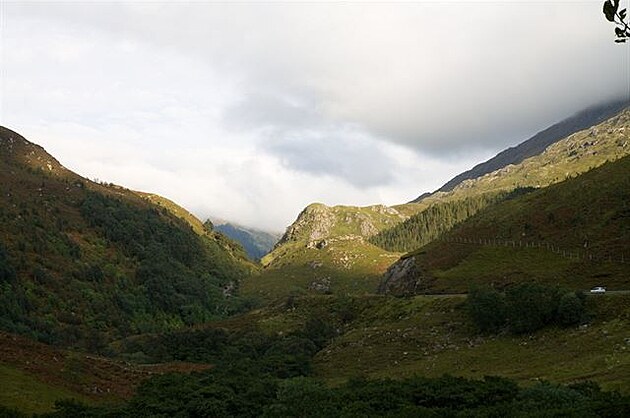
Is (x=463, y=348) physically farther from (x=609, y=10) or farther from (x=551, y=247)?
(x=609, y=10)

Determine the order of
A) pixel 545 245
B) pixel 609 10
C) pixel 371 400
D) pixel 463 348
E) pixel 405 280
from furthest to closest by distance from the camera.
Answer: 1. pixel 405 280
2. pixel 545 245
3. pixel 463 348
4. pixel 371 400
5. pixel 609 10

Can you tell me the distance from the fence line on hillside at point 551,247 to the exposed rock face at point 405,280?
1117 cm

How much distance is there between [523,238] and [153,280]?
11795 cm

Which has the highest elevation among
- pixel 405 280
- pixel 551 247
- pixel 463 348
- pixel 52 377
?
pixel 551 247

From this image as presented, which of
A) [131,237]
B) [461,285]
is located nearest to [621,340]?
[461,285]

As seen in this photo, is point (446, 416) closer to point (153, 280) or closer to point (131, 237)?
point (153, 280)

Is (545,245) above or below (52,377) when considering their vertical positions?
above

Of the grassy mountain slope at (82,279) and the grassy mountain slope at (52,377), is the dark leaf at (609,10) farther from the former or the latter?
the grassy mountain slope at (82,279)

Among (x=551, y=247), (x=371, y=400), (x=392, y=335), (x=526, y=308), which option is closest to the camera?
(x=371, y=400)

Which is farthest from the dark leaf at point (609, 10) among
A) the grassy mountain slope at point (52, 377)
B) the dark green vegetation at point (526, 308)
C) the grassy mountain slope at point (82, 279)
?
the grassy mountain slope at point (82, 279)

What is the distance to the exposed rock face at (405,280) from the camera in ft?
322

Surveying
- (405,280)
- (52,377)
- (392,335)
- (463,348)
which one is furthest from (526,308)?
(405,280)

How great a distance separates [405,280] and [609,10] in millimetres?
96017

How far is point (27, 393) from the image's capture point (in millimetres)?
38969
